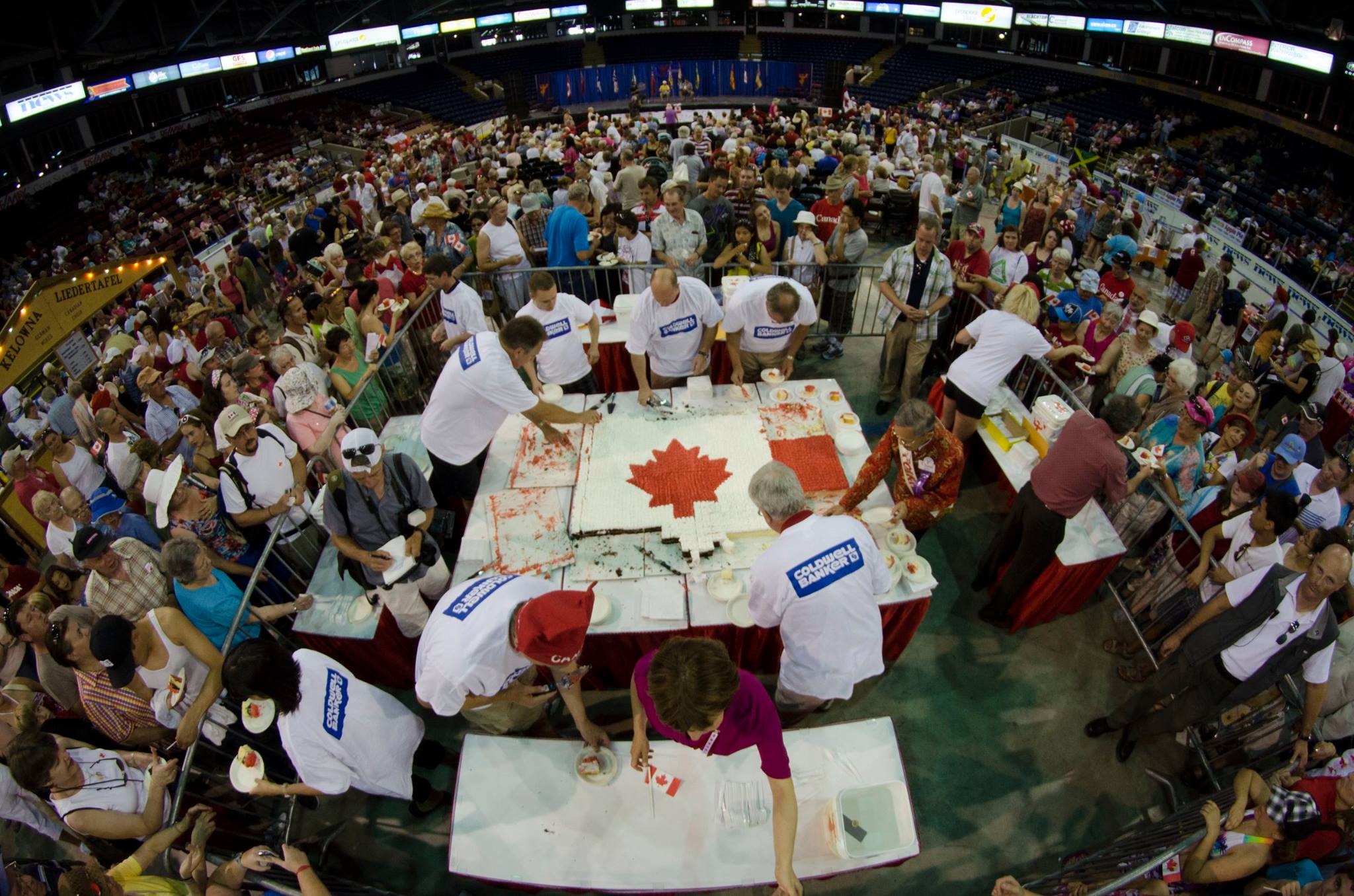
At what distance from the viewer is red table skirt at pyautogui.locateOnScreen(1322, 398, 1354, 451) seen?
23.2 ft

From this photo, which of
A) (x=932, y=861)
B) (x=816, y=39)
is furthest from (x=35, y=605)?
(x=816, y=39)

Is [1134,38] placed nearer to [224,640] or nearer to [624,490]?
[624,490]

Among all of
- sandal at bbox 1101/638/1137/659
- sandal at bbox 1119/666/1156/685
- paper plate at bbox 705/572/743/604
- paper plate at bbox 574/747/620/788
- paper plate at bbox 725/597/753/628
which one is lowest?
sandal at bbox 1119/666/1156/685

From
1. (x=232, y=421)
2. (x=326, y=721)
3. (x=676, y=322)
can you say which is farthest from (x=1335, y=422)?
(x=232, y=421)

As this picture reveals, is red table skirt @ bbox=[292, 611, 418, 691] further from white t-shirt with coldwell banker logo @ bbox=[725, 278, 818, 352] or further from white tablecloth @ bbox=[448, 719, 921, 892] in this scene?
white t-shirt with coldwell banker logo @ bbox=[725, 278, 818, 352]

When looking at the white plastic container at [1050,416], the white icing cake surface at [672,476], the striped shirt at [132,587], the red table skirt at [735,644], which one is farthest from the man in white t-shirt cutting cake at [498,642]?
the white plastic container at [1050,416]

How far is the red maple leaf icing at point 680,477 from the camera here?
4.08 metres

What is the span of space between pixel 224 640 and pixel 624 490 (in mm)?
2439

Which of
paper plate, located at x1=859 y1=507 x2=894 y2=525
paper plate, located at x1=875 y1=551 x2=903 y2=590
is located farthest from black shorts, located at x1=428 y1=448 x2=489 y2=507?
paper plate, located at x1=875 y1=551 x2=903 y2=590

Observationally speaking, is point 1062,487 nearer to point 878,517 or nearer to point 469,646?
point 878,517

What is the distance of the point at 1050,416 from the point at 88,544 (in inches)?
238

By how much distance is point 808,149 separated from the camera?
12070 millimetres

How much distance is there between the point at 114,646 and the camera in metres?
2.92

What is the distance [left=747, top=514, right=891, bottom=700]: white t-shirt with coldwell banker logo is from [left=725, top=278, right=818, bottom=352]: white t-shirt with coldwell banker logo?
2.51 metres
